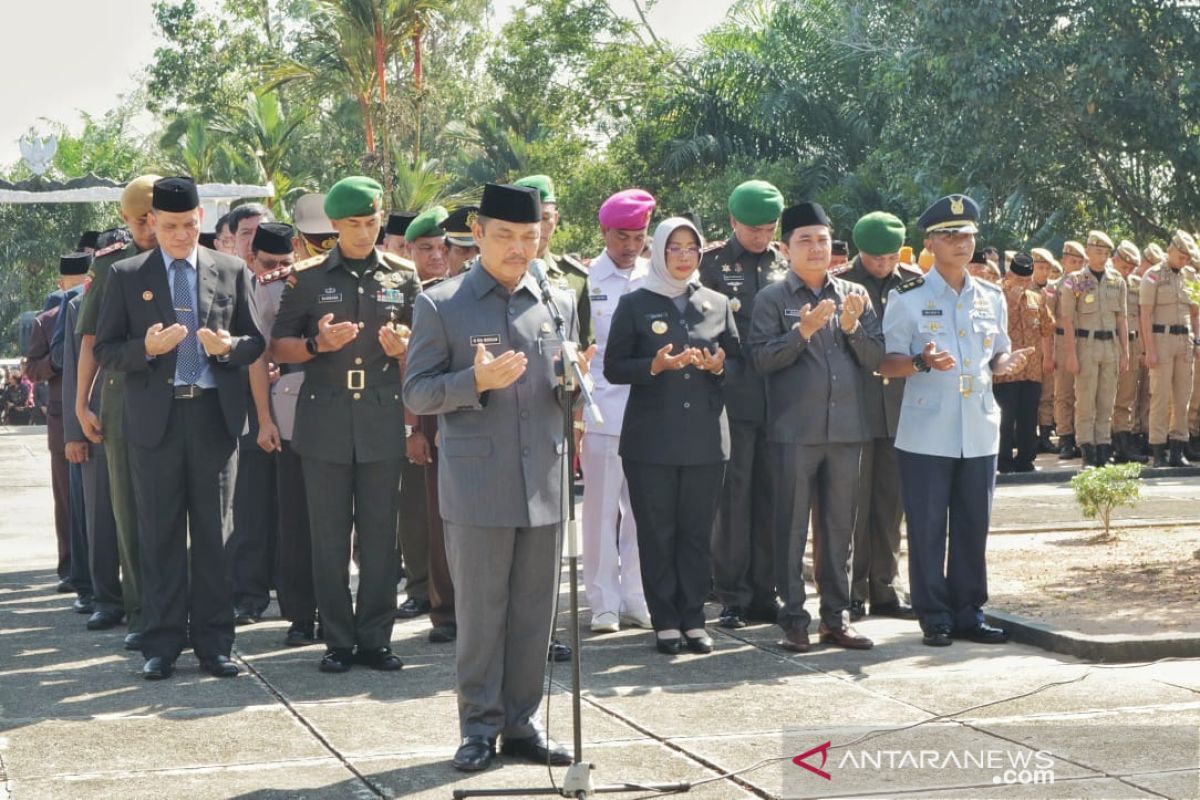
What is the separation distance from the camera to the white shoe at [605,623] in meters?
9.36

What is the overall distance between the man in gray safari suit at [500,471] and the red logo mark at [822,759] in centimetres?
87

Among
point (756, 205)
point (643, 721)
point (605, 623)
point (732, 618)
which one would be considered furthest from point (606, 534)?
point (643, 721)

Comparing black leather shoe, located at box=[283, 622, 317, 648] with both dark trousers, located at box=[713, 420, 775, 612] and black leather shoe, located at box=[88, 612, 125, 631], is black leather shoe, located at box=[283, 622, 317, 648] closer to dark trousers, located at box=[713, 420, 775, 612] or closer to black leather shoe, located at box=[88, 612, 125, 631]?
black leather shoe, located at box=[88, 612, 125, 631]

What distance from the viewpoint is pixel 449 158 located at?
180 feet

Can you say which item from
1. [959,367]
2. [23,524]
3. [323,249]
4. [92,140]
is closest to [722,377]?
[959,367]

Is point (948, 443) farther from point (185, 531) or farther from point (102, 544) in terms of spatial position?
point (102, 544)

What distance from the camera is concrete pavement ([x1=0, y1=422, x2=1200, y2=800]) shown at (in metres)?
6.16

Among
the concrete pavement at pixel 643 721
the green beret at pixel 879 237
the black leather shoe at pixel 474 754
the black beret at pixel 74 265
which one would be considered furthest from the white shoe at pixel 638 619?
the black beret at pixel 74 265

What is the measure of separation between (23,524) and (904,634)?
9.57 metres

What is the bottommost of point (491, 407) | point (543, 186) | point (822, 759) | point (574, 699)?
point (822, 759)

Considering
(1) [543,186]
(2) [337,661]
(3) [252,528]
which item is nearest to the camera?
(2) [337,661]

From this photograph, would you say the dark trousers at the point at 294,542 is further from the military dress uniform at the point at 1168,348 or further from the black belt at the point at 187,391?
the military dress uniform at the point at 1168,348

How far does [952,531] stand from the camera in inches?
363

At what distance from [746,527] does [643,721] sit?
113 inches
